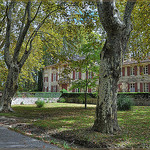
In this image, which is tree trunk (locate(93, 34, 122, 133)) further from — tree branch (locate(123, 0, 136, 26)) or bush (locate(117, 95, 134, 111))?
bush (locate(117, 95, 134, 111))

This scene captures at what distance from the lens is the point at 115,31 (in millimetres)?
6016

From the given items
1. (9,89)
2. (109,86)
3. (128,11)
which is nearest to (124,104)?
(9,89)

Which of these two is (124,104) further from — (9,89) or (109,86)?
(109,86)

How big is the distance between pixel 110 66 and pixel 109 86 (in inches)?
26.0

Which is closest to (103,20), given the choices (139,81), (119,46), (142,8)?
(119,46)

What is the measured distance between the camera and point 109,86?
5914 millimetres

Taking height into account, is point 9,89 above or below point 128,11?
below

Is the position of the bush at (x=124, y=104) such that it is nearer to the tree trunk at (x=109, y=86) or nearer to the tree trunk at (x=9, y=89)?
the tree trunk at (x=9, y=89)

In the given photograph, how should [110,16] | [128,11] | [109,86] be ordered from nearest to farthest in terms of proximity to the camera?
[110,16] → [109,86] → [128,11]

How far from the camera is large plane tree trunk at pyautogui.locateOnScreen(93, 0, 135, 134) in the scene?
584cm

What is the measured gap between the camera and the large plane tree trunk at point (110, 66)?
5844 millimetres

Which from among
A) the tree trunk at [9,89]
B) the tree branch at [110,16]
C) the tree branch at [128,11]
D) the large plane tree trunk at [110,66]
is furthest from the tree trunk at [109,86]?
the tree trunk at [9,89]

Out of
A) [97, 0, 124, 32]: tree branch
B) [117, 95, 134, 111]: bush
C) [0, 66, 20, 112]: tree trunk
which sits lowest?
[117, 95, 134, 111]: bush

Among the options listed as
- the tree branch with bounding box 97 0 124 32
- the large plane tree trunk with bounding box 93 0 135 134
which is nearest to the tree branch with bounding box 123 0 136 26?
the large plane tree trunk with bounding box 93 0 135 134
